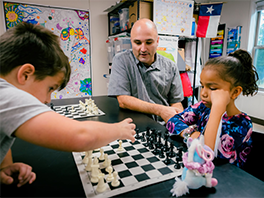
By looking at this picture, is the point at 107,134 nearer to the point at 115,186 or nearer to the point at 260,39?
the point at 115,186

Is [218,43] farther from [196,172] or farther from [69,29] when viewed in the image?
[196,172]

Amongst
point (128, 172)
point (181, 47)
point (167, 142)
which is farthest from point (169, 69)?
point (181, 47)

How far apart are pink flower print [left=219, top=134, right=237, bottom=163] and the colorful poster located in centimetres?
253

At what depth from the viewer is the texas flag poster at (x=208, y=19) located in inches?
132

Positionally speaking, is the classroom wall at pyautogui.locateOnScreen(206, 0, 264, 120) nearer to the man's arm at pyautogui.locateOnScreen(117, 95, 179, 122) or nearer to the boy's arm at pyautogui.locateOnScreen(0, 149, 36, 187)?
the man's arm at pyautogui.locateOnScreen(117, 95, 179, 122)

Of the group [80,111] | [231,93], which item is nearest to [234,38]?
[231,93]

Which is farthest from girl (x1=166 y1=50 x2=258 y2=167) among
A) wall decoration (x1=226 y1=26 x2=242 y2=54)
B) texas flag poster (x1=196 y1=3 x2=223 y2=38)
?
wall decoration (x1=226 y1=26 x2=242 y2=54)

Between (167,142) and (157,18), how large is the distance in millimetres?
2540

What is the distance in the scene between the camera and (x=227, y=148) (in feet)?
2.99

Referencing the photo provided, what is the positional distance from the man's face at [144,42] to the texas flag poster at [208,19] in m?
2.16

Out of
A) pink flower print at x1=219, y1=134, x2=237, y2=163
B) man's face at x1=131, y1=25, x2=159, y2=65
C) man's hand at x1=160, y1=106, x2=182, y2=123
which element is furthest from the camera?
man's face at x1=131, y1=25, x2=159, y2=65

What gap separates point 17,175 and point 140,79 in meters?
1.34

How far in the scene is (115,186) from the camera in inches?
26.1

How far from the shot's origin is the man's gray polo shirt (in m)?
1.79
